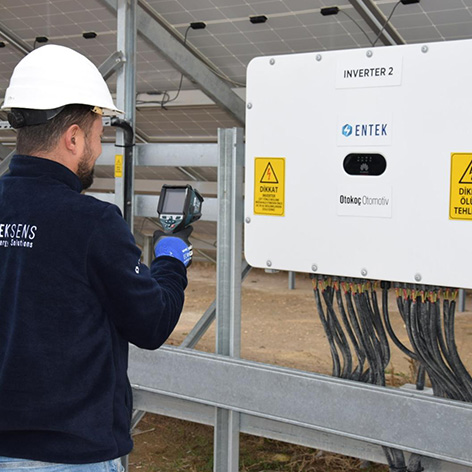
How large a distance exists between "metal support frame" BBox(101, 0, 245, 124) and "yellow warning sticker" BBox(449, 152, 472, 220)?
154 centimetres

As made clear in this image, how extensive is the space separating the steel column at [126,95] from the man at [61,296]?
1.17 metres

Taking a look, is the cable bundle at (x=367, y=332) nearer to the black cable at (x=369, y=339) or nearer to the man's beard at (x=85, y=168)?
the black cable at (x=369, y=339)

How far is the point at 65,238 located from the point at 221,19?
9.88 ft

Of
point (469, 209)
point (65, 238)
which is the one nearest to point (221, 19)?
point (469, 209)

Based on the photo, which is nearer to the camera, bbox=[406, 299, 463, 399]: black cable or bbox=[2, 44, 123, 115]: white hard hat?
bbox=[2, 44, 123, 115]: white hard hat

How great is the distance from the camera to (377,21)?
3723 millimetres

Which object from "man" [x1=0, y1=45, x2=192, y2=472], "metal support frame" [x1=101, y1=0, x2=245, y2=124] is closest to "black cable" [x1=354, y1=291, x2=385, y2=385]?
"man" [x1=0, y1=45, x2=192, y2=472]

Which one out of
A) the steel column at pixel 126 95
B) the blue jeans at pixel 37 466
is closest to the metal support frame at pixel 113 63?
the steel column at pixel 126 95

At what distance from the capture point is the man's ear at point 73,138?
1.44 metres

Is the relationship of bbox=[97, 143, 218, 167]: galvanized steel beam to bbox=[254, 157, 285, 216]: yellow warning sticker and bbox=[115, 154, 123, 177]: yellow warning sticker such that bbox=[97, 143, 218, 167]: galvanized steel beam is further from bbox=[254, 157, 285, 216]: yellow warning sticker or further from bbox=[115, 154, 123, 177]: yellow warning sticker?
bbox=[254, 157, 285, 216]: yellow warning sticker

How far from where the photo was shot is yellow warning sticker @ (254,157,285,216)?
7.02 ft

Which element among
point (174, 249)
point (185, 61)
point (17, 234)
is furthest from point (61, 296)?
point (185, 61)

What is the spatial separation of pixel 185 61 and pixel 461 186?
1.91 meters

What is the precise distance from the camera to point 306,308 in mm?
6539
